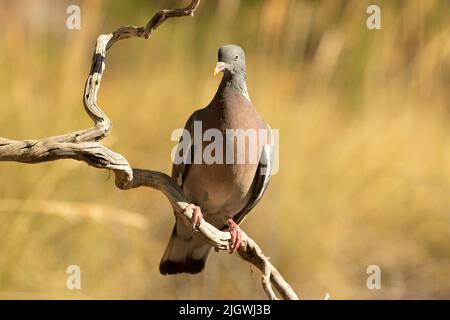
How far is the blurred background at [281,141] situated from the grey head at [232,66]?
1.39 metres

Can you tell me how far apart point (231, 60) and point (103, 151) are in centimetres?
101

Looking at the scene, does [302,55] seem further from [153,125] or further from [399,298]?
[399,298]

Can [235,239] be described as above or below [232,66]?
below

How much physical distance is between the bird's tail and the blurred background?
35.6 inches

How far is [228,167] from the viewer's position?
11.9ft

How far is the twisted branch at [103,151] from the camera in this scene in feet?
9.09

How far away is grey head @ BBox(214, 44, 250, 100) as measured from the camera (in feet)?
12.1

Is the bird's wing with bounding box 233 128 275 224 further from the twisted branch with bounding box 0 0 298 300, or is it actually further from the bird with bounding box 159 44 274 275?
the twisted branch with bounding box 0 0 298 300

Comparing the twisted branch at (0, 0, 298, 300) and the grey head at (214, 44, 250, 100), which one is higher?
the grey head at (214, 44, 250, 100)

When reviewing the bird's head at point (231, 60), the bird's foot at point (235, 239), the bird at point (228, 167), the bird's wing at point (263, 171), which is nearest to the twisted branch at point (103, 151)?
the bird's foot at point (235, 239)

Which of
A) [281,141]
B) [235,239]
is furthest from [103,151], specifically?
[281,141]

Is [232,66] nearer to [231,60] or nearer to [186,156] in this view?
[231,60]

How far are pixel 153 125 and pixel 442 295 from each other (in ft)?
7.29

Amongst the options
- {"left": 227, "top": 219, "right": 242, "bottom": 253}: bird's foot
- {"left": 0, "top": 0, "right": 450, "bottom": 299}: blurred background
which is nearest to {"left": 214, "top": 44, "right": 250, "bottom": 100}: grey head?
{"left": 227, "top": 219, "right": 242, "bottom": 253}: bird's foot
